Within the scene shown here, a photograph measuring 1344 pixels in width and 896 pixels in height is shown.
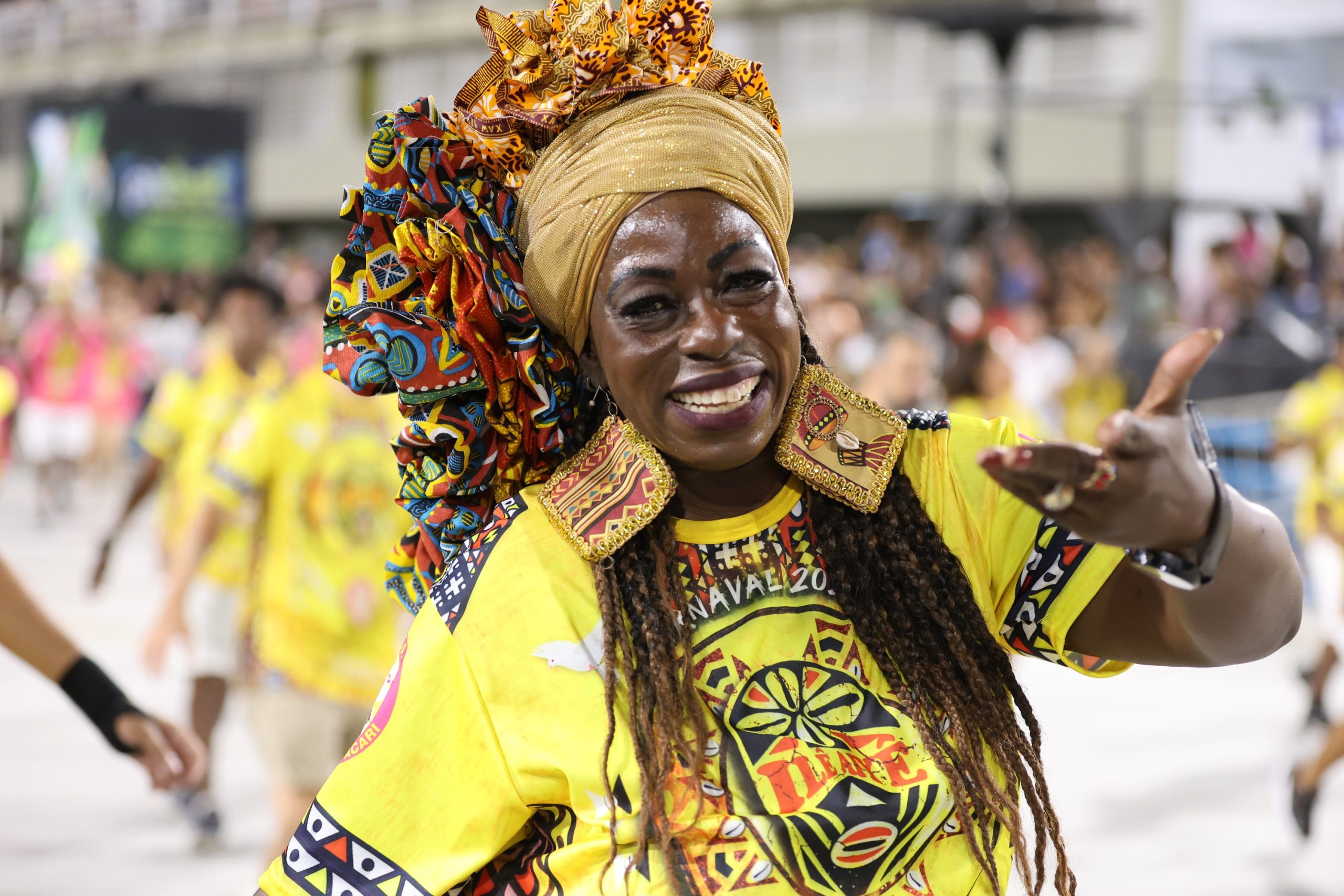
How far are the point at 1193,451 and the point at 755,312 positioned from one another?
0.58 metres

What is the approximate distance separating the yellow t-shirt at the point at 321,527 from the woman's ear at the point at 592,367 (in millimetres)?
2459

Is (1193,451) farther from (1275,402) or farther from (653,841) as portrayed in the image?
(1275,402)

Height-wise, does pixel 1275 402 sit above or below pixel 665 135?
above

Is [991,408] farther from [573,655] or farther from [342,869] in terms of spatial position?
[342,869]

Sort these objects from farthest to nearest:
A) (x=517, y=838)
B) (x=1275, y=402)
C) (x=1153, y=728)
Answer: (x=1275, y=402), (x=1153, y=728), (x=517, y=838)

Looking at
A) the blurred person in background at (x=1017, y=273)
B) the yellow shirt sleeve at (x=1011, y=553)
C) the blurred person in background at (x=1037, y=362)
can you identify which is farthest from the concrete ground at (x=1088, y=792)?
the blurred person in background at (x=1017, y=273)

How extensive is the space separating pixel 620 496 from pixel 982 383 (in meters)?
5.05

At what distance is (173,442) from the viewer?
6.22 m

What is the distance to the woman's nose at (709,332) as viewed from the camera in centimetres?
178

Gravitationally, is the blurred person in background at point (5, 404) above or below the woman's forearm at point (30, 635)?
above

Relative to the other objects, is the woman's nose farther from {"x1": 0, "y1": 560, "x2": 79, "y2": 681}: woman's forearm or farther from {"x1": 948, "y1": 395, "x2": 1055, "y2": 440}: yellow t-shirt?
{"x1": 948, "y1": 395, "x2": 1055, "y2": 440}: yellow t-shirt

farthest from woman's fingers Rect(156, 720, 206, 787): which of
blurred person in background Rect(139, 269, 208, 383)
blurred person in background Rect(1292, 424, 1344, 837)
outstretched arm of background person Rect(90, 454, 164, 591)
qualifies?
blurred person in background Rect(139, 269, 208, 383)

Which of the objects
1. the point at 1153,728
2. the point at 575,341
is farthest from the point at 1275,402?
the point at 575,341

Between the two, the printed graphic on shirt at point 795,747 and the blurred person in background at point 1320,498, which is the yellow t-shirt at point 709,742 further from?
the blurred person in background at point 1320,498
